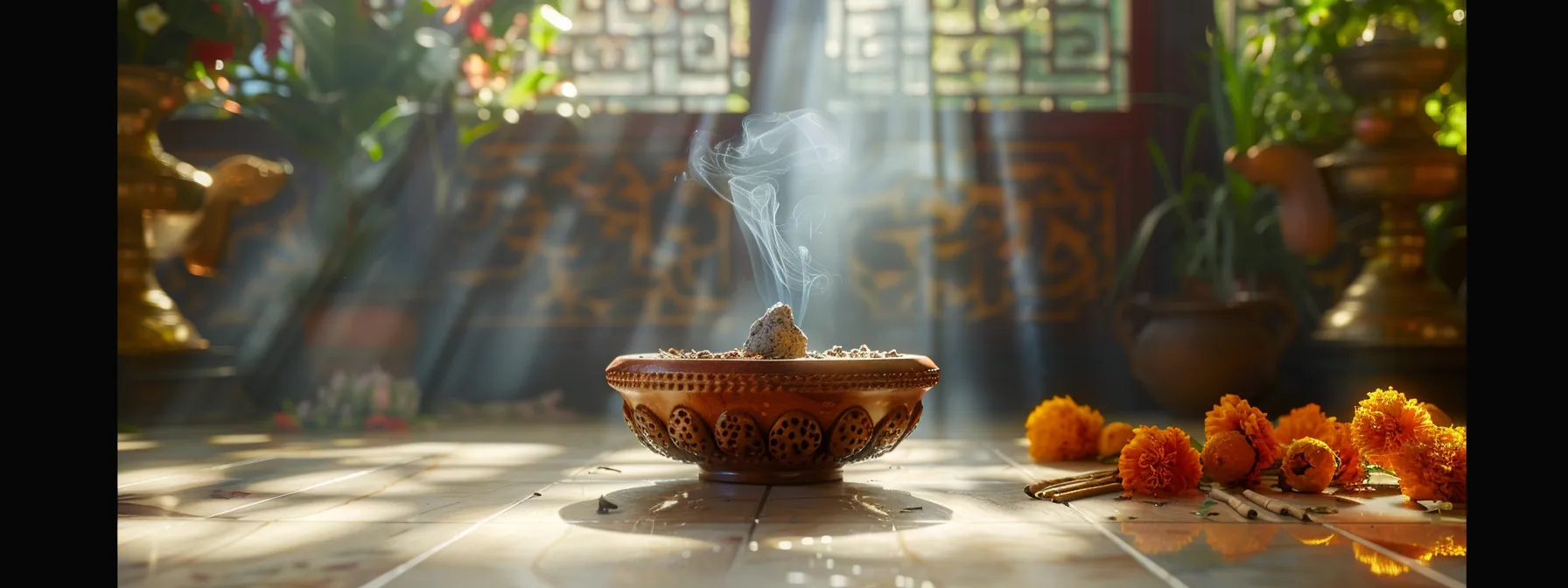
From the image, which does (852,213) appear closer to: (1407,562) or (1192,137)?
(1192,137)

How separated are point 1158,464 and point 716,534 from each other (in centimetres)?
77

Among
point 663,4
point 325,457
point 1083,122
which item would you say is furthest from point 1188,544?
point 663,4

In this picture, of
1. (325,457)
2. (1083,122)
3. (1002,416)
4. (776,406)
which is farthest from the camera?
(1083,122)

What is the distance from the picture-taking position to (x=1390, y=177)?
147 inches

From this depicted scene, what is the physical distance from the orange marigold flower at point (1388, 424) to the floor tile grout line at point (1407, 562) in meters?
0.27

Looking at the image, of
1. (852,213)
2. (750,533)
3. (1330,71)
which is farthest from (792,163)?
(750,533)

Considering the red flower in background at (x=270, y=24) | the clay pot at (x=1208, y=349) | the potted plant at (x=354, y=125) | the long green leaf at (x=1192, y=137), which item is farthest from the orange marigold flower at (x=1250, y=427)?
the red flower in background at (x=270, y=24)

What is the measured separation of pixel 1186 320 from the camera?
389 cm

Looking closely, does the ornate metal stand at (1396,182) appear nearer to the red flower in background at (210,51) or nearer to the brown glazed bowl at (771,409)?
the brown glazed bowl at (771,409)

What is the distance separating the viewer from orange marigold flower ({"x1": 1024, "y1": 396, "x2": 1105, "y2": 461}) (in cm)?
263

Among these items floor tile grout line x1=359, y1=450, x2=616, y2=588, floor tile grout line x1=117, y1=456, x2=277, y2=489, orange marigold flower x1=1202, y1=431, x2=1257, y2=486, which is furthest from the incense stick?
floor tile grout line x1=117, y1=456, x2=277, y2=489

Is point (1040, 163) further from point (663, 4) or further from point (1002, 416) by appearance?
→ point (663, 4)

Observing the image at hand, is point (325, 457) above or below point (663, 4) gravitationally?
below

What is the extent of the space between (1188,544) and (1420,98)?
2870mm
